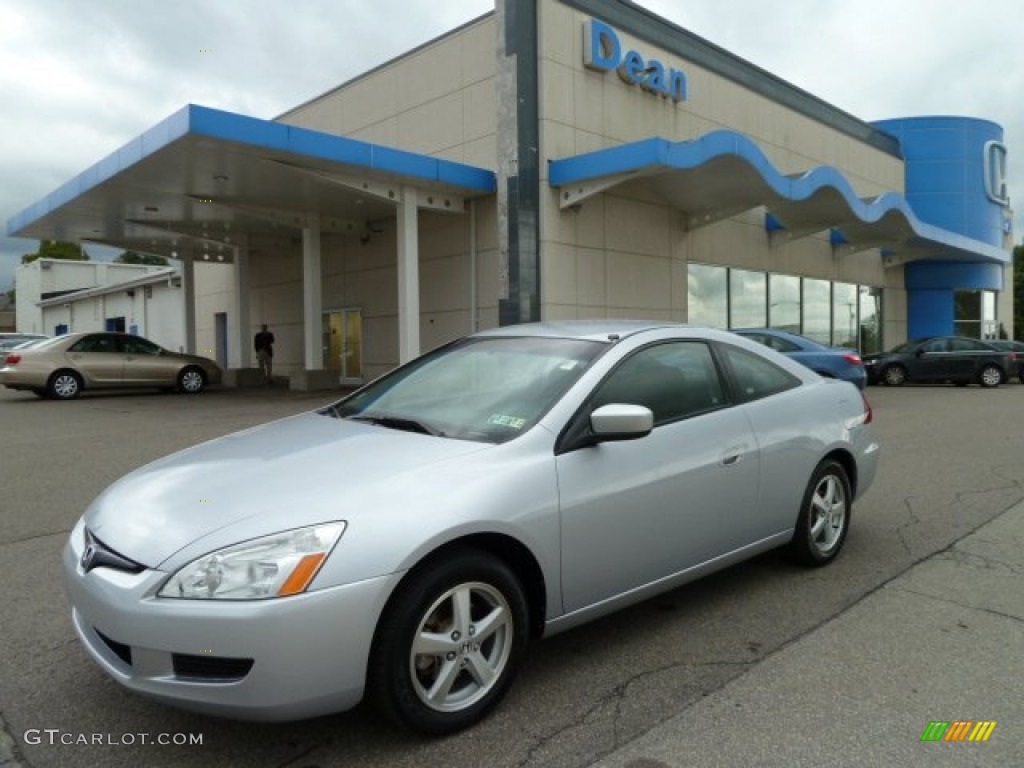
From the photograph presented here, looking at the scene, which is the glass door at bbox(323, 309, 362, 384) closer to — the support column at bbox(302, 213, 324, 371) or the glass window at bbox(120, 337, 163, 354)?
the support column at bbox(302, 213, 324, 371)

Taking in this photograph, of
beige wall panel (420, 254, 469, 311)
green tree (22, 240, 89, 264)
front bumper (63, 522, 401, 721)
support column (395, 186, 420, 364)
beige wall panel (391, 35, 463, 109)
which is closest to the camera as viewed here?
front bumper (63, 522, 401, 721)

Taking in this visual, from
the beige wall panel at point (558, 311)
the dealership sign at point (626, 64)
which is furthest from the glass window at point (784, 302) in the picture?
the beige wall panel at point (558, 311)

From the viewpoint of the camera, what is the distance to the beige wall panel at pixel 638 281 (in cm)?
1745

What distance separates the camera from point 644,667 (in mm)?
3223

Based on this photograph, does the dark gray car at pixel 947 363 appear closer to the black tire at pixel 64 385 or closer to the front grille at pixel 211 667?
the black tire at pixel 64 385

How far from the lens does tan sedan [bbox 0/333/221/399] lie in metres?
15.8

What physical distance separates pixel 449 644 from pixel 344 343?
18.7 m

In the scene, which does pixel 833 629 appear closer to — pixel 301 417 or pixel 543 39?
pixel 301 417

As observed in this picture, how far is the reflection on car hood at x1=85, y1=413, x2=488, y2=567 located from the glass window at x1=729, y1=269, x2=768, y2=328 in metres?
19.2

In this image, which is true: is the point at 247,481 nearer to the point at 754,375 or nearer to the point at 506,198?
the point at 754,375

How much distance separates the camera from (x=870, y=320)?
94.5 feet

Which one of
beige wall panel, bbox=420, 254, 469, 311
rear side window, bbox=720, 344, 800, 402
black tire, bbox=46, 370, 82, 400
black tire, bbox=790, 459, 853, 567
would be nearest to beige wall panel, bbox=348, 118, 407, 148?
beige wall panel, bbox=420, 254, 469, 311

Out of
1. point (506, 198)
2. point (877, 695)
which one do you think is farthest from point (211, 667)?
point (506, 198)

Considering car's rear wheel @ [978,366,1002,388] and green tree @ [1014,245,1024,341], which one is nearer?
car's rear wheel @ [978,366,1002,388]
